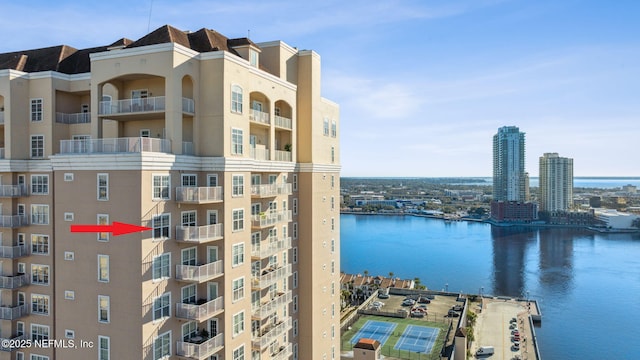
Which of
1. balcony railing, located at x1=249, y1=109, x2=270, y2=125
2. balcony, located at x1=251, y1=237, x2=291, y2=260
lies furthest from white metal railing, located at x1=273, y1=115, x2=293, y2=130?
balcony, located at x1=251, y1=237, x2=291, y2=260

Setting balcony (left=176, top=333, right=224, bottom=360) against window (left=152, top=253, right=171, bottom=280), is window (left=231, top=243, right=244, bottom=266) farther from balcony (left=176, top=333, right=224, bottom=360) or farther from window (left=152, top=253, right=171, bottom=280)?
balcony (left=176, top=333, right=224, bottom=360)

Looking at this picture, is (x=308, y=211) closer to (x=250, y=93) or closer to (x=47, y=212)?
(x=250, y=93)

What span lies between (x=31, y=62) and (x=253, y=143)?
14.4 meters

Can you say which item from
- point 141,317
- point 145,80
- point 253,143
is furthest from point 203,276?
point 145,80

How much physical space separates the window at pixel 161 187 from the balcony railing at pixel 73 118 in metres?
7.89

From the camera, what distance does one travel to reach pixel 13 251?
75.0 feet

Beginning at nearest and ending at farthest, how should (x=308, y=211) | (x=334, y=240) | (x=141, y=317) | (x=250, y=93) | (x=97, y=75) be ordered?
(x=141, y=317) < (x=97, y=75) < (x=250, y=93) < (x=308, y=211) < (x=334, y=240)

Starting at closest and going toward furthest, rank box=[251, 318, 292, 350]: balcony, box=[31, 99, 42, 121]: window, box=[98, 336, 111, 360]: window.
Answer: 1. box=[98, 336, 111, 360]: window
2. box=[31, 99, 42, 121]: window
3. box=[251, 318, 292, 350]: balcony

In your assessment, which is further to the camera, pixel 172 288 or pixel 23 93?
pixel 23 93

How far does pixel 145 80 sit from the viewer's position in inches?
872

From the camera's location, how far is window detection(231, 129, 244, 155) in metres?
22.0

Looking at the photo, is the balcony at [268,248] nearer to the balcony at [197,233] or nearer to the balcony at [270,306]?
the balcony at [270,306]

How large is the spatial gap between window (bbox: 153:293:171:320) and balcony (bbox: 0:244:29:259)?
9.44 m

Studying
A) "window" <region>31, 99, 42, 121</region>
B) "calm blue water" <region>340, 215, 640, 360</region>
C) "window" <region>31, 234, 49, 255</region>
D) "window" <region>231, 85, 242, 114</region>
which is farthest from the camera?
"calm blue water" <region>340, 215, 640, 360</region>
